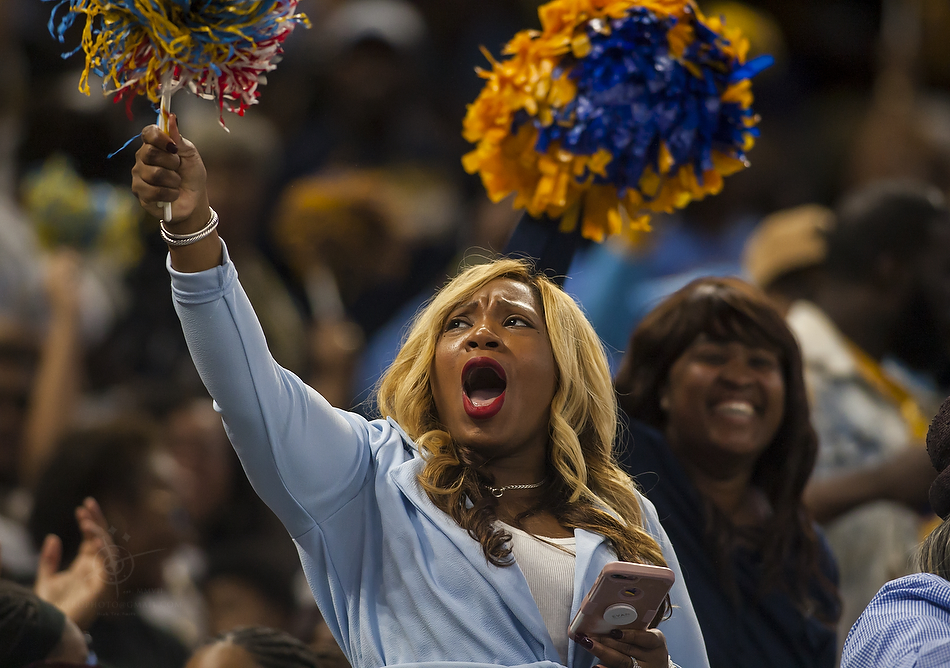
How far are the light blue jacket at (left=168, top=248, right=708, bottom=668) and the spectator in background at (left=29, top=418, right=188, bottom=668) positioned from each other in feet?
2.39

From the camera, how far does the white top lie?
228cm

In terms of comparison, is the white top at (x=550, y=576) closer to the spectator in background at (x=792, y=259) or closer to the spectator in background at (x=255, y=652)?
the spectator in background at (x=255, y=652)

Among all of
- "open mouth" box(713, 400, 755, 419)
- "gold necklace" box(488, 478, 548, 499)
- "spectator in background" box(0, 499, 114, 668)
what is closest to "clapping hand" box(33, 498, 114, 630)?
"spectator in background" box(0, 499, 114, 668)

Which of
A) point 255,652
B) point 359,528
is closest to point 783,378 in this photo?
point 359,528

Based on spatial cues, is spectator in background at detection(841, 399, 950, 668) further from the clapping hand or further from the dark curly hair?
the clapping hand

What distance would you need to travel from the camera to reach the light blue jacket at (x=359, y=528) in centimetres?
215

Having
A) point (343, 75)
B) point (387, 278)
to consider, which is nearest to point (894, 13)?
point (343, 75)

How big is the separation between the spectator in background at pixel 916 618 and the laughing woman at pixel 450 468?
0.36m

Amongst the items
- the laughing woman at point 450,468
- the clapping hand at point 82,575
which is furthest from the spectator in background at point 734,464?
the clapping hand at point 82,575

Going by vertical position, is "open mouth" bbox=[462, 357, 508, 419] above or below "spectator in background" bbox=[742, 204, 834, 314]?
above

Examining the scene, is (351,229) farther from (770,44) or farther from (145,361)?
(770,44)

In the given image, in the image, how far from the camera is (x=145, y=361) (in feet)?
14.5

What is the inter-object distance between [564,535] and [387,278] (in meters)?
3.00

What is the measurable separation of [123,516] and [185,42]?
1409 mm
